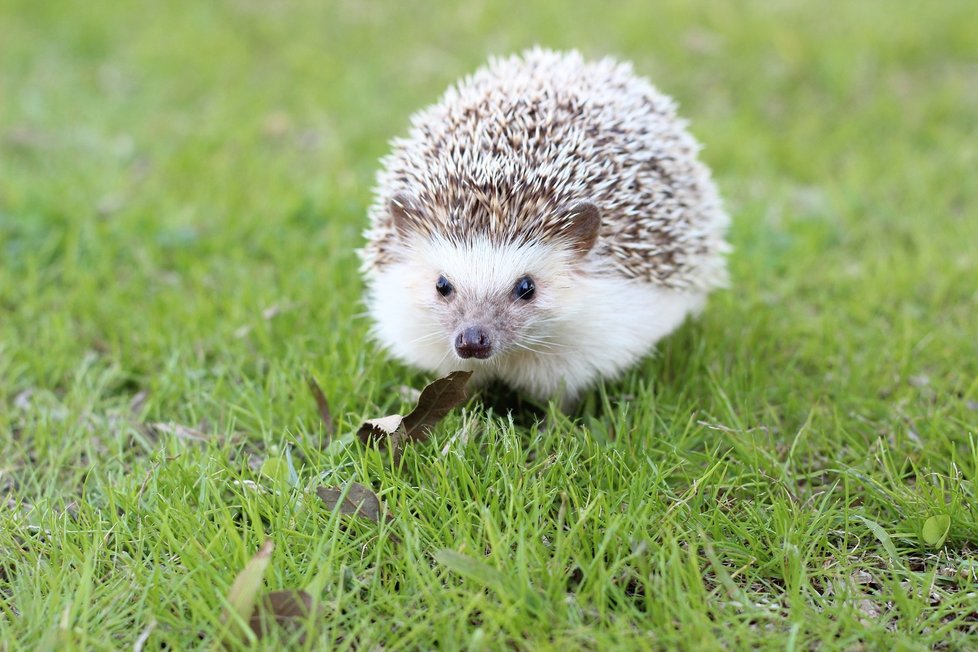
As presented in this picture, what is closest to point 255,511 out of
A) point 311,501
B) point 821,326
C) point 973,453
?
point 311,501

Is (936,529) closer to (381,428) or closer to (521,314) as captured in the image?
(521,314)

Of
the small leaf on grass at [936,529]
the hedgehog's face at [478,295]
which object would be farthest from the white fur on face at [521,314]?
the small leaf on grass at [936,529]

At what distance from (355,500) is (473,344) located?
26.3 inches

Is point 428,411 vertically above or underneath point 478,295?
underneath

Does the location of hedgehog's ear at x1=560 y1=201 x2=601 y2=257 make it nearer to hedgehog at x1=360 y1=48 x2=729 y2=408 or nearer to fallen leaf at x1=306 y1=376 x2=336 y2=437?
hedgehog at x1=360 y1=48 x2=729 y2=408

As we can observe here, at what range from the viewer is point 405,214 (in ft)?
11.2

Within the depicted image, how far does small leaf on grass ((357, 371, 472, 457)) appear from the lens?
3.13m

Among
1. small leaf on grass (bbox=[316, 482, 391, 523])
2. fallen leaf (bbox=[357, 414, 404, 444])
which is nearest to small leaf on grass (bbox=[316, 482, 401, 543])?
small leaf on grass (bbox=[316, 482, 391, 523])

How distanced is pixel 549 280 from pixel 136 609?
1789mm

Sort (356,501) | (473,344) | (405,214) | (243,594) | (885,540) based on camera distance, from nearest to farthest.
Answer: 1. (243,594)
2. (885,540)
3. (356,501)
4. (473,344)
5. (405,214)

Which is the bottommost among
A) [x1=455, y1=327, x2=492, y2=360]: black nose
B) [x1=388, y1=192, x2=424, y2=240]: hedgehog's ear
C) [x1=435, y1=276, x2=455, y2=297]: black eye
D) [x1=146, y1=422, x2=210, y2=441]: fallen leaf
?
[x1=146, y1=422, x2=210, y2=441]: fallen leaf

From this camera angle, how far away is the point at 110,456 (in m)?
3.35

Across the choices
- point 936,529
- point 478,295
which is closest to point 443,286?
point 478,295

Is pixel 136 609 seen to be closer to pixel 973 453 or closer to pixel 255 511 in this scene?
pixel 255 511
